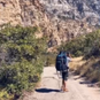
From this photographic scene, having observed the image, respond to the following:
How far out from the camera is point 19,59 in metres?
13.4

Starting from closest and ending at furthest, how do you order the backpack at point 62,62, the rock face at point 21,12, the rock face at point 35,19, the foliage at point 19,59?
the foliage at point 19,59, the backpack at point 62,62, the rock face at point 21,12, the rock face at point 35,19

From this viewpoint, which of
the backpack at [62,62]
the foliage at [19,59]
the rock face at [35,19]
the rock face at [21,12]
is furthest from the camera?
the rock face at [35,19]

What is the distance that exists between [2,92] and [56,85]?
3772mm

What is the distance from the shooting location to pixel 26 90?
12.2 meters

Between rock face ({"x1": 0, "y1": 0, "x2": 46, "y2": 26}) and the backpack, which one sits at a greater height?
rock face ({"x1": 0, "y1": 0, "x2": 46, "y2": 26})

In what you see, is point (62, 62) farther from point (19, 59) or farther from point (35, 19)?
point (35, 19)

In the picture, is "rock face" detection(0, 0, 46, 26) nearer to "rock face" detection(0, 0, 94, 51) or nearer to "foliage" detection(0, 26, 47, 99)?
"rock face" detection(0, 0, 94, 51)

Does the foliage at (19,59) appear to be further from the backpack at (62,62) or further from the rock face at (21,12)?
the rock face at (21,12)

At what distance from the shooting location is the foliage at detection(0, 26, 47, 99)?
11641 mm

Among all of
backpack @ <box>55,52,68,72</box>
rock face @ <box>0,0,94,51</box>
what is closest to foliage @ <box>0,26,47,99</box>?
backpack @ <box>55,52,68,72</box>

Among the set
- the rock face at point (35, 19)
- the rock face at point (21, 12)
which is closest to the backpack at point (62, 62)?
the rock face at point (35, 19)

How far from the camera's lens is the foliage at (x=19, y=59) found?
1164 cm

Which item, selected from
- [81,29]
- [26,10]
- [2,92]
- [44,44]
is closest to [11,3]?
[26,10]

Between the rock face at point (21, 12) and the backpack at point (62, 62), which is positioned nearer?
the backpack at point (62, 62)
